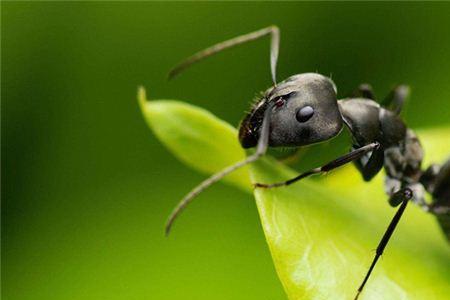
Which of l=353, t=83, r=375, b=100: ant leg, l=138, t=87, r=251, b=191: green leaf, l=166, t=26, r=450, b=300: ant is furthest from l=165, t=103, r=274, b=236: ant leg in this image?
l=353, t=83, r=375, b=100: ant leg

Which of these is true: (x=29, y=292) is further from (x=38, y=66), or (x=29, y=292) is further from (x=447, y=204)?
(x=447, y=204)

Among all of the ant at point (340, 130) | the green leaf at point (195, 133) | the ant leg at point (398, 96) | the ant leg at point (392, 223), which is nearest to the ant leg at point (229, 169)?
the ant at point (340, 130)

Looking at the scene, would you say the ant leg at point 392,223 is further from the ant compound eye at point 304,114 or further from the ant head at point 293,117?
the ant compound eye at point 304,114

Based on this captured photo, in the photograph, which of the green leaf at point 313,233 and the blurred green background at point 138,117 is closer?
the green leaf at point 313,233

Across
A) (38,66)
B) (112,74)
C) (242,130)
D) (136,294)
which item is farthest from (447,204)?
(38,66)

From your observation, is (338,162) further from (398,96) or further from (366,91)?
(398,96)

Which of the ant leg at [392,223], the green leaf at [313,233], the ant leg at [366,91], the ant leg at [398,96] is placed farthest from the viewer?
the ant leg at [398,96]
